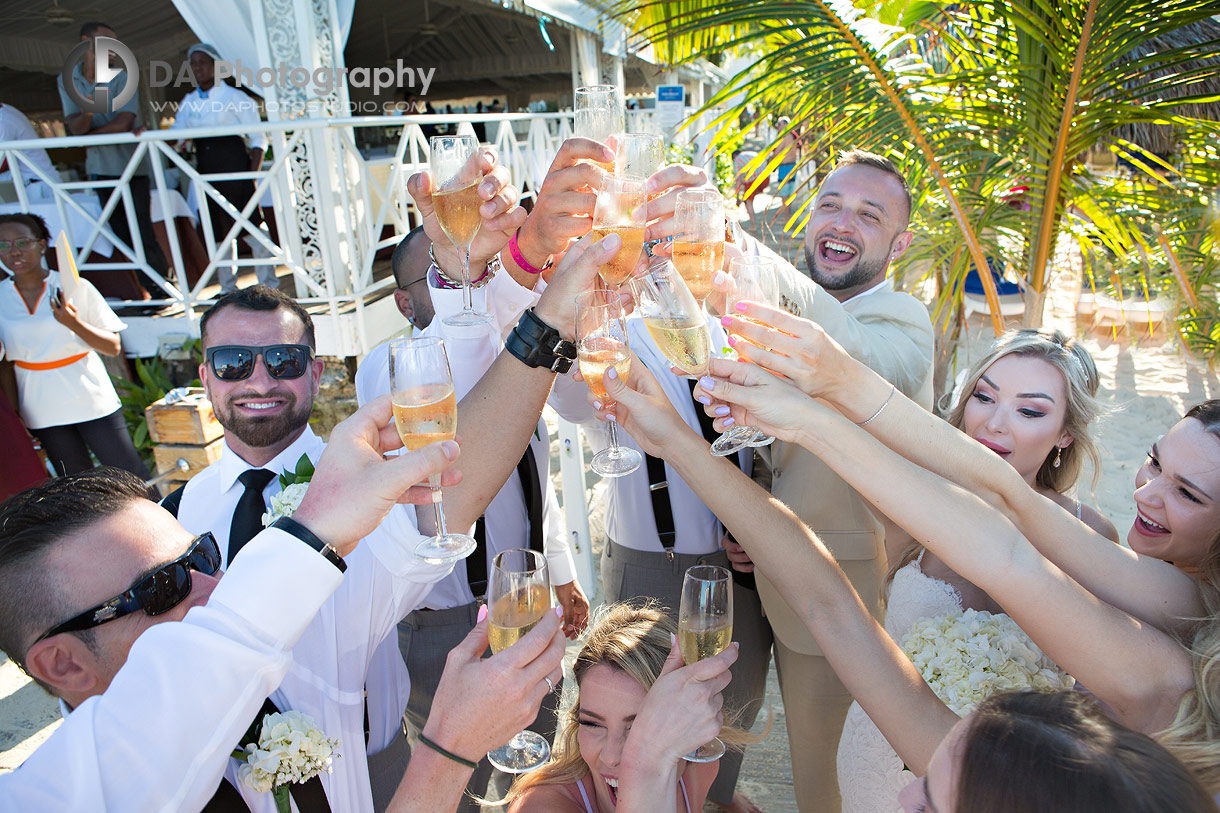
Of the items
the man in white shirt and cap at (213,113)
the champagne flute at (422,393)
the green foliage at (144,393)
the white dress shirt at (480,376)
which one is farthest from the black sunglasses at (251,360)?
the man in white shirt and cap at (213,113)

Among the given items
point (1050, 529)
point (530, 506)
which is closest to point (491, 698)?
point (1050, 529)

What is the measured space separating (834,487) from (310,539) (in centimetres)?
191

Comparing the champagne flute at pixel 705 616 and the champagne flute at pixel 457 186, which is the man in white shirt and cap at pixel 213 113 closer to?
the champagne flute at pixel 457 186

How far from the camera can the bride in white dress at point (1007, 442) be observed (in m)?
2.26

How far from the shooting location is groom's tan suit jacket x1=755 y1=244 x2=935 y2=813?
2633mm

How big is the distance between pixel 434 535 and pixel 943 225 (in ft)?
13.0

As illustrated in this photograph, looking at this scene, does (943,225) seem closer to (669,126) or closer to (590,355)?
(590,355)

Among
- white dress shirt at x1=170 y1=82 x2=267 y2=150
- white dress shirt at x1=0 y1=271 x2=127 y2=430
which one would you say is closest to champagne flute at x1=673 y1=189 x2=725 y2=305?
white dress shirt at x1=0 y1=271 x2=127 y2=430

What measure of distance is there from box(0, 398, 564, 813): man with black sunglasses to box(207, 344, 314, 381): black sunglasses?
991mm

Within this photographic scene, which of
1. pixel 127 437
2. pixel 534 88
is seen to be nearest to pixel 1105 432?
pixel 127 437

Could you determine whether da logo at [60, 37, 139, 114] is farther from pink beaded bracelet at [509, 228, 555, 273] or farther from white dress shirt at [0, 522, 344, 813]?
white dress shirt at [0, 522, 344, 813]

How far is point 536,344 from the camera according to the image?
6.28 feet

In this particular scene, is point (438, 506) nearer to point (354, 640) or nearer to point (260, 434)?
point (354, 640)

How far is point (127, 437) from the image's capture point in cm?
535
